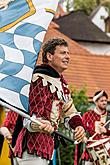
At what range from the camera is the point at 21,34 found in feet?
17.4

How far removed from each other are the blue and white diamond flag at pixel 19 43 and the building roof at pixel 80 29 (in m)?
38.1

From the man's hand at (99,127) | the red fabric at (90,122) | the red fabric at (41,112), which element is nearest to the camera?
the red fabric at (41,112)

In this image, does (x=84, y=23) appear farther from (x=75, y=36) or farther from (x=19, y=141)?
(x=19, y=141)

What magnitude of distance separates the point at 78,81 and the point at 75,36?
963 inches

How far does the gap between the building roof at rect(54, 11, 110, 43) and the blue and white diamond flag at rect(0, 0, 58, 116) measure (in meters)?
38.1

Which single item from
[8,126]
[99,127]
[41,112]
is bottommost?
[41,112]

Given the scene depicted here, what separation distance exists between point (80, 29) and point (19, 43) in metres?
42.4

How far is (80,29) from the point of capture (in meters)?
47.5

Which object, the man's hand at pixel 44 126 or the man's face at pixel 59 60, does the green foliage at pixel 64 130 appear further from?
the man's hand at pixel 44 126

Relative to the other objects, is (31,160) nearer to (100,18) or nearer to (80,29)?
(80,29)

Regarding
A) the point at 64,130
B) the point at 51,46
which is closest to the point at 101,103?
the point at 64,130

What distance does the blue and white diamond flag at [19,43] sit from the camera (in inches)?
200

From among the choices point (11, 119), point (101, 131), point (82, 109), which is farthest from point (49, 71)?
point (82, 109)

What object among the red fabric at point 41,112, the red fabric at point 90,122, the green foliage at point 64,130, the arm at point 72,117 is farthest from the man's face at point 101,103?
the red fabric at point 41,112
